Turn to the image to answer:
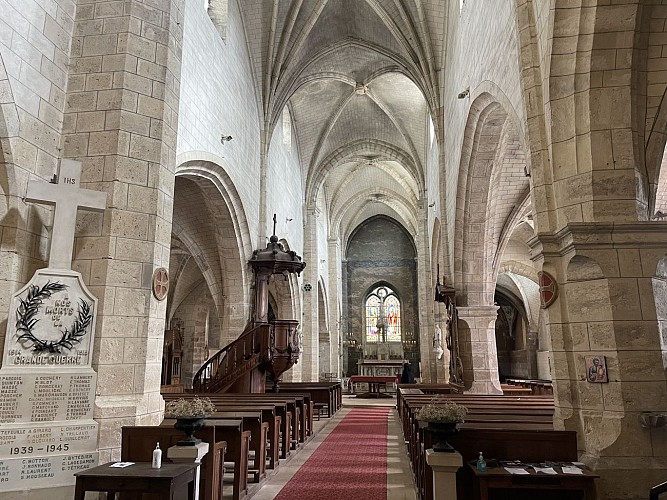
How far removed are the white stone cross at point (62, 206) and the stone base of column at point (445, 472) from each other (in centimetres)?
389

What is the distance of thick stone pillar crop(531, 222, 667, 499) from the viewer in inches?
167

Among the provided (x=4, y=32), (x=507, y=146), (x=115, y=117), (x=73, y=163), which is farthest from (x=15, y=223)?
(x=507, y=146)

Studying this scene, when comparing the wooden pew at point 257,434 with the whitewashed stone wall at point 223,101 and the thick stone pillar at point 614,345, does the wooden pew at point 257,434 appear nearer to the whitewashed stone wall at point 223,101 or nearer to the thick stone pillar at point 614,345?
the thick stone pillar at point 614,345

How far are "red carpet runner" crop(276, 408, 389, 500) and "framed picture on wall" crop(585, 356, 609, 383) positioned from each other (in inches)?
89.9

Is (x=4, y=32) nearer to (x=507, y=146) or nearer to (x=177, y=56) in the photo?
(x=177, y=56)

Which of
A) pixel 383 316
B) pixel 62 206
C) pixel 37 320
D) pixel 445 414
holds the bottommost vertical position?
pixel 445 414

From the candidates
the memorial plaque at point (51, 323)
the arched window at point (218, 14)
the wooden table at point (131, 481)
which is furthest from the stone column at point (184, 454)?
the arched window at point (218, 14)

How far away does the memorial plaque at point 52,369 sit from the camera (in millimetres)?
4688

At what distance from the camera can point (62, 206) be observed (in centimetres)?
510

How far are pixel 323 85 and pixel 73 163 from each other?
14229 mm

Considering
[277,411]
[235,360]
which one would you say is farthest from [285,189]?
[277,411]

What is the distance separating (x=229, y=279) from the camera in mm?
12805

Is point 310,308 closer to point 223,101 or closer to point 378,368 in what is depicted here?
point 378,368

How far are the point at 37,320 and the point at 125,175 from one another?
1.76 m
